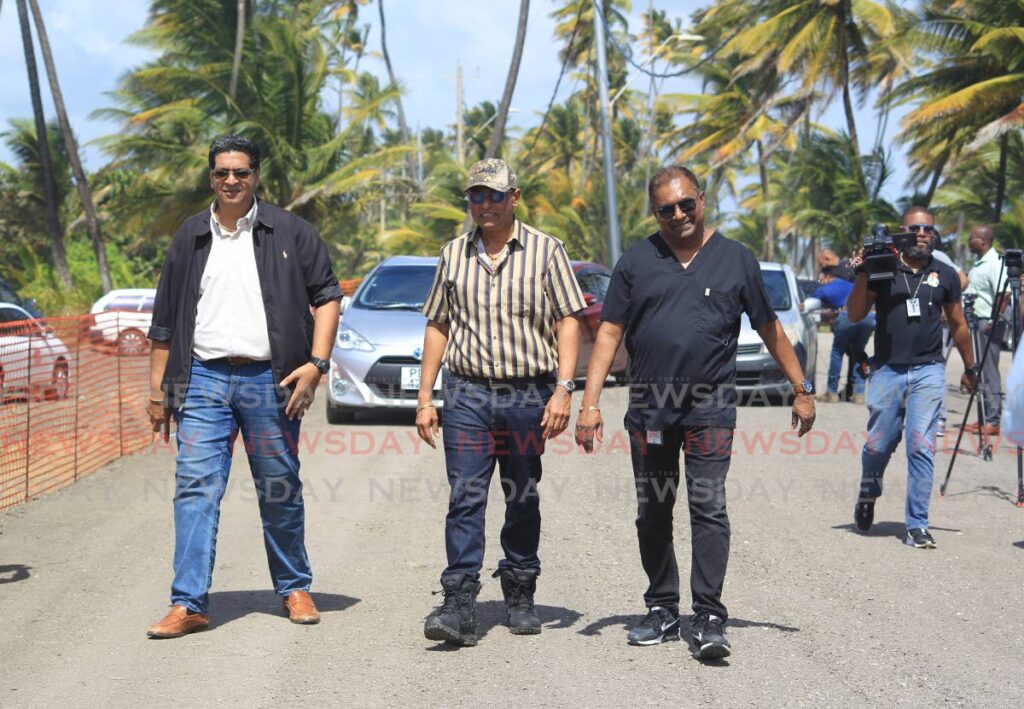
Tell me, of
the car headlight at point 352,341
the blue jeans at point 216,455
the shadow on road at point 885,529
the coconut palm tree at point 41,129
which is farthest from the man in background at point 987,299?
the coconut palm tree at point 41,129

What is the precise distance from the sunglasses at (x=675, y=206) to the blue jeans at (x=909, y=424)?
123 inches

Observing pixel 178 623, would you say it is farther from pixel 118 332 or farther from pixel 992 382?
pixel 992 382

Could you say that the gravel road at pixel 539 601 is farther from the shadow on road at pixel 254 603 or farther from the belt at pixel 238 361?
the belt at pixel 238 361

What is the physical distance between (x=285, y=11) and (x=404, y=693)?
110 feet

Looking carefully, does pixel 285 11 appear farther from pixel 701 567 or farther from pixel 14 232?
pixel 701 567

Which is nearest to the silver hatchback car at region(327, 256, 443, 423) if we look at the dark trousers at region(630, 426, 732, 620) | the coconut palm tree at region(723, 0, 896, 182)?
the dark trousers at region(630, 426, 732, 620)

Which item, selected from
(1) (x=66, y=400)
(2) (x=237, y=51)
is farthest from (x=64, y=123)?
(1) (x=66, y=400)

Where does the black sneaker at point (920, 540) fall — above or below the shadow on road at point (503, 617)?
above

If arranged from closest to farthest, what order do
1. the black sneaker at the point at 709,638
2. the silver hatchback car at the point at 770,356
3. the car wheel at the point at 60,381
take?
1. the black sneaker at the point at 709,638
2. the car wheel at the point at 60,381
3. the silver hatchback car at the point at 770,356

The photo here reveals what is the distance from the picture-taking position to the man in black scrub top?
5652mm

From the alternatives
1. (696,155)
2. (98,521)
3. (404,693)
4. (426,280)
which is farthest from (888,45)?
(404,693)

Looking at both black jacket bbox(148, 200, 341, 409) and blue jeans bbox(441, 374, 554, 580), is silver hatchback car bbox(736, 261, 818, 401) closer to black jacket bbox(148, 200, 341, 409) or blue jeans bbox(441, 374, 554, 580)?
blue jeans bbox(441, 374, 554, 580)

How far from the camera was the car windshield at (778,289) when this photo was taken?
54.8 ft

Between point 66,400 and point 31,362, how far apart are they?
97 centimetres
